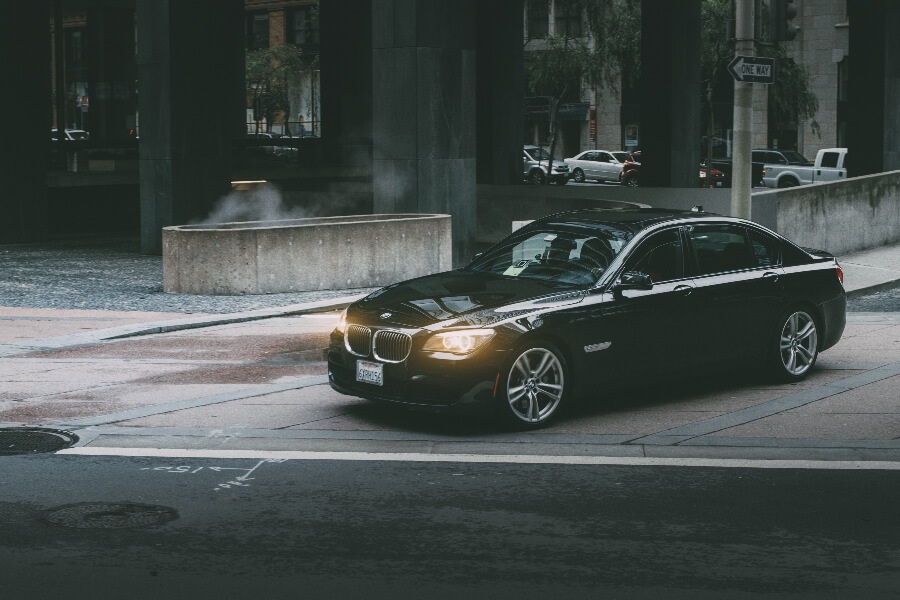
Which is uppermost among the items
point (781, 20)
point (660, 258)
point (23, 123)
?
point (781, 20)

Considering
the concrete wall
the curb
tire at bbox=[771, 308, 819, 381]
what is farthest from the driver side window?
the concrete wall

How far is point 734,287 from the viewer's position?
10.3m

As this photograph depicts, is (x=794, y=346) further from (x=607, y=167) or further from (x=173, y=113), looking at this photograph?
(x=607, y=167)

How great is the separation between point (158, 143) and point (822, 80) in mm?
44592

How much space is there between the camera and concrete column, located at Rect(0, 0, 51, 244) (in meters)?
26.6

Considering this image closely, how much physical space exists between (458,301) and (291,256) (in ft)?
27.8

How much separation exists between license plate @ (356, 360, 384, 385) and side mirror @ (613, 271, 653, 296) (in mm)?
1764

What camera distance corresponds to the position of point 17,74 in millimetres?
26797

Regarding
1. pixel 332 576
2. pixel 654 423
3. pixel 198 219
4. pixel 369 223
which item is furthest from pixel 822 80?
pixel 332 576

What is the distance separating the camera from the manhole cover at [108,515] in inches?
263

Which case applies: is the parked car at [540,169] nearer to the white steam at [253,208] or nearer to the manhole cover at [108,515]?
the white steam at [253,208]

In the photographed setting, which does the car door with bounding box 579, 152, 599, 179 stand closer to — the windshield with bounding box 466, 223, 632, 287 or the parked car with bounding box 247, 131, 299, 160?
the parked car with bounding box 247, 131, 299, 160

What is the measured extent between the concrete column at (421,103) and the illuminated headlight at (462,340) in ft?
42.6

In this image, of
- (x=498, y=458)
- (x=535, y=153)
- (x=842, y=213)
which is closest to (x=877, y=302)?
(x=842, y=213)
